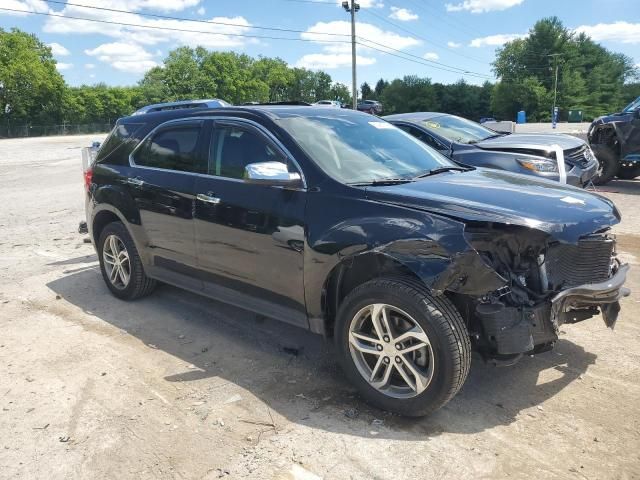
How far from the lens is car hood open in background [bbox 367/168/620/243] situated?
3064 millimetres

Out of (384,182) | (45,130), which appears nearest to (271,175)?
(384,182)

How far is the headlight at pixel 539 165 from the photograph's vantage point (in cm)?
768

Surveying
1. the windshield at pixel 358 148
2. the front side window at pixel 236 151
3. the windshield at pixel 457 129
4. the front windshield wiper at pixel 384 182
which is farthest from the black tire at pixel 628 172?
the front side window at pixel 236 151

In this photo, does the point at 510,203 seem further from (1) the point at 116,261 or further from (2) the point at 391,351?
(1) the point at 116,261

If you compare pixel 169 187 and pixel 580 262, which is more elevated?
pixel 169 187

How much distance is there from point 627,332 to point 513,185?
1.74m

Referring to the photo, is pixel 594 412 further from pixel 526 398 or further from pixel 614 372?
pixel 614 372

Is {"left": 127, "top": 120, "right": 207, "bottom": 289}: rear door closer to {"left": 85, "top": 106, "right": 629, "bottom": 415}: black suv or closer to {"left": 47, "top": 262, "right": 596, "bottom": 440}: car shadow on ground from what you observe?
{"left": 85, "top": 106, "right": 629, "bottom": 415}: black suv

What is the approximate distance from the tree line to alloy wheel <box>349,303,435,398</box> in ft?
245

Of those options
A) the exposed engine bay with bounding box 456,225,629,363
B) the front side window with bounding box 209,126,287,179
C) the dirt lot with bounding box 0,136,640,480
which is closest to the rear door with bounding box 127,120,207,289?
the front side window with bounding box 209,126,287,179

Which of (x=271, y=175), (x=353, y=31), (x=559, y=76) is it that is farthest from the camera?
(x=559, y=76)

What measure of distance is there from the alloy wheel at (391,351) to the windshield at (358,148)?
95 cm

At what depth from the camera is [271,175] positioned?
3539 millimetres

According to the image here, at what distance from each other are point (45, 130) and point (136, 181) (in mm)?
68023
